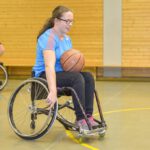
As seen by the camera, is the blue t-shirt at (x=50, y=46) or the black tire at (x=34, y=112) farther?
the blue t-shirt at (x=50, y=46)

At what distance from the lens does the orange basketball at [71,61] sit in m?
3.35

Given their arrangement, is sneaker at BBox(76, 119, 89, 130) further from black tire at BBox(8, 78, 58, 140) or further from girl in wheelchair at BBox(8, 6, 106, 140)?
black tire at BBox(8, 78, 58, 140)

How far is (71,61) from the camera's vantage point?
11.0 feet

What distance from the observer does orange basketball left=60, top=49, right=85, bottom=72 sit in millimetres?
3346

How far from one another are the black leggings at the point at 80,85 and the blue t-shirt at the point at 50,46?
0.26 feet

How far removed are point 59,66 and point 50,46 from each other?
0.23m

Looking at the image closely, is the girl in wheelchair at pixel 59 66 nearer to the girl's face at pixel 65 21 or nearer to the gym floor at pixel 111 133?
the girl's face at pixel 65 21

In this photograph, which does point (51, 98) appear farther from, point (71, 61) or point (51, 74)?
point (71, 61)

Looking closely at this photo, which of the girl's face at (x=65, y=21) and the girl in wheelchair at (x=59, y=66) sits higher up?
the girl's face at (x=65, y=21)

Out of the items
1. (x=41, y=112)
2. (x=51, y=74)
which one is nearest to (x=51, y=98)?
(x=51, y=74)

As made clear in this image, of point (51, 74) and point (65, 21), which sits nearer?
point (51, 74)

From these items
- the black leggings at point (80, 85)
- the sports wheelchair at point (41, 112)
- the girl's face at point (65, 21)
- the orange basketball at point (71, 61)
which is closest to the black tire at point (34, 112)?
the sports wheelchair at point (41, 112)

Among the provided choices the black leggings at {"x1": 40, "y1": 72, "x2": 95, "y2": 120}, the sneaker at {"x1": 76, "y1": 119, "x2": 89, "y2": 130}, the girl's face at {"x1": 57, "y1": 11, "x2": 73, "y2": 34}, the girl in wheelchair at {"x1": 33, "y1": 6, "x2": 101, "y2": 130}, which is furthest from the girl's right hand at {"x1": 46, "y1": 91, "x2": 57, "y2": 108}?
the girl's face at {"x1": 57, "y1": 11, "x2": 73, "y2": 34}

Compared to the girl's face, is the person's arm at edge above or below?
below
